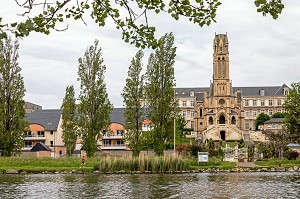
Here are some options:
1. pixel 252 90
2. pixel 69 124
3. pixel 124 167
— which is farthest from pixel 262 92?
pixel 124 167

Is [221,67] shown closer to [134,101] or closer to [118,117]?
[118,117]

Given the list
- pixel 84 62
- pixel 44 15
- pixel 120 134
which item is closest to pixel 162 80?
pixel 84 62

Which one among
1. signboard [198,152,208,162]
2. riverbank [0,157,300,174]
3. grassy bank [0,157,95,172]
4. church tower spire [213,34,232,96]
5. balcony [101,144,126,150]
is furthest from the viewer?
church tower spire [213,34,232,96]

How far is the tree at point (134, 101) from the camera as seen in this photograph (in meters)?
52.8

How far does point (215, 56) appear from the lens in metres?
121

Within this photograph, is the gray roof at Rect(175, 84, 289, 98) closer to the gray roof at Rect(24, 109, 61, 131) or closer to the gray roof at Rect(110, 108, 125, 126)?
the gray roof at Rect(110, 108, 125, 126)

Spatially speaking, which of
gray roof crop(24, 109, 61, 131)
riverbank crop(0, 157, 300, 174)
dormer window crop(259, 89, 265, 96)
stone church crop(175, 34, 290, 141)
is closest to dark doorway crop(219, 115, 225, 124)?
stone church crop(175, 34, 290, 141)

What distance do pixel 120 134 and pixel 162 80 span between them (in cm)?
4103

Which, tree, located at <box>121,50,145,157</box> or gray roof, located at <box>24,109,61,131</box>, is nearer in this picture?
tree, located at <box>121,50,145,157</box>

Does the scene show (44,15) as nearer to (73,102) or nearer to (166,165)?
(166,165)

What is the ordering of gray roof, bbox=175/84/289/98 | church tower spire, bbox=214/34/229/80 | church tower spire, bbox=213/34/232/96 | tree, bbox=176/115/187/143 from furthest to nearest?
gray roof, bbox=175/84/289/98, church tower spire, bbox=214/34/229/80, church tower spire, bbox=213/34/232/96, tree, bbox=176/115/187/143

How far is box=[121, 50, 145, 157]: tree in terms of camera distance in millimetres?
52781

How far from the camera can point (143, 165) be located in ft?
132

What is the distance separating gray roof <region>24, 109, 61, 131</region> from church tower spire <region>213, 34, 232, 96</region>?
43.9 meters
